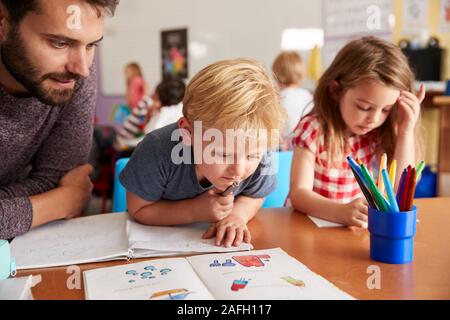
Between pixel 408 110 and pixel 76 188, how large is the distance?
82 centimetres

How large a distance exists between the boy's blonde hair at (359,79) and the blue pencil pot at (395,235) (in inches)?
19.9

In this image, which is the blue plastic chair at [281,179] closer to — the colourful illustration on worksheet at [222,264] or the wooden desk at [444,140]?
the colourful illustration on worksheet at [222,264]

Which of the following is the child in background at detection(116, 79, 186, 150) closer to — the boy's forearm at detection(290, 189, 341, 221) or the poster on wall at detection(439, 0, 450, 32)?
the boy's forearm at detection(290, 189, 341, 221)

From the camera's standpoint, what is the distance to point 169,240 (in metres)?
0.86

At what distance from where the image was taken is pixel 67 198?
3.25 ft

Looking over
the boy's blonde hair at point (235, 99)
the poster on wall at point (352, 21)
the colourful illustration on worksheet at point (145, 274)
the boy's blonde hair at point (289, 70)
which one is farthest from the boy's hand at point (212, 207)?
the poster on wall at point (352, 21)

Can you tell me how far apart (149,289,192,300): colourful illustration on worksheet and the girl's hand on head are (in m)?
0.81

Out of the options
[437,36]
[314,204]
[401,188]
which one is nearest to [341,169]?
[314,204]

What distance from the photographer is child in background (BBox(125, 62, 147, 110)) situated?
4570 millimetres

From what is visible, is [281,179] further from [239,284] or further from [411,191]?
[239,284]

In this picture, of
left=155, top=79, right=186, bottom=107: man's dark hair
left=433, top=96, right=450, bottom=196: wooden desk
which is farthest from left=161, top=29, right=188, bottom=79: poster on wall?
left=433, top=96, right=450, bottom=196: wooden desk

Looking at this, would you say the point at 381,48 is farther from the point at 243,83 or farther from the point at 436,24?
the point at 436,24

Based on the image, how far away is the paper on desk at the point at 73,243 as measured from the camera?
76 cm

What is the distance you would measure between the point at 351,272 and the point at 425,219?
37cm
